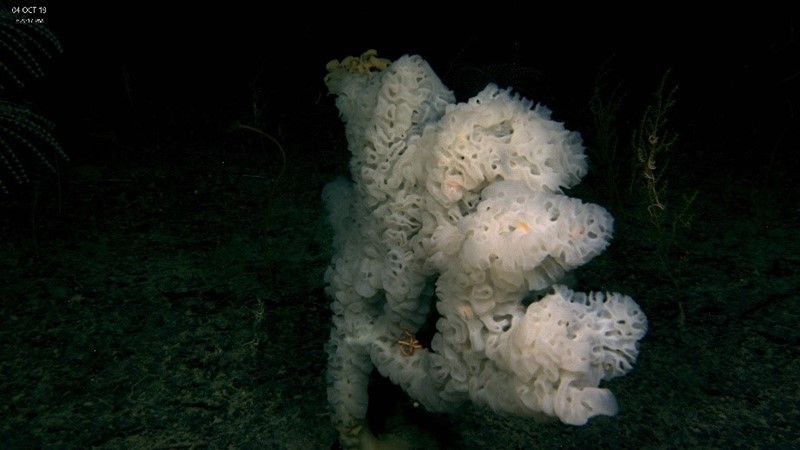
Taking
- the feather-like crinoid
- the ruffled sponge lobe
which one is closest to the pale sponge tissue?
Result: the ruffled sponge lobe

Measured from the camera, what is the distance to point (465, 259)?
5.51 feet

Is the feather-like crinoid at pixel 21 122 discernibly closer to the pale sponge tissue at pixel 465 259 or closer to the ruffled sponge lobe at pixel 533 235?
the pale sponge tissue at pixel 465 259

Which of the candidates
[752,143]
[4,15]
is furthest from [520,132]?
[752,143]

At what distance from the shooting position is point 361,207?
2221 millimetres

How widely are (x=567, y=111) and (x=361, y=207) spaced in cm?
488

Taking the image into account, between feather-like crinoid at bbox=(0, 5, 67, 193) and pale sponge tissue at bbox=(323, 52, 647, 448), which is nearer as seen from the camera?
pale sponge tissue at bbox=(323, 52, 647, 448)

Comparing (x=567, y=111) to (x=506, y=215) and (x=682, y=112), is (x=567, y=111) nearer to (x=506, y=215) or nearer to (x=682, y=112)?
(x=682, y=112)

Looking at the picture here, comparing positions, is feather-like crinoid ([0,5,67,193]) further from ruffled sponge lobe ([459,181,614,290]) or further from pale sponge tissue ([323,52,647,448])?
ruffled sponge lobe ([459,181,614,290])

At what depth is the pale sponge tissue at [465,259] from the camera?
1557 millimetres

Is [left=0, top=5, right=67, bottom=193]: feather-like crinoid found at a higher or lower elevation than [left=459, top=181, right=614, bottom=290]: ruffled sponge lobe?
lower

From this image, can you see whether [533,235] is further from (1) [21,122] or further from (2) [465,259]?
(1) [21,122]

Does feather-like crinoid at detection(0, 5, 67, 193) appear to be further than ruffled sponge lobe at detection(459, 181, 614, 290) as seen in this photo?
Yes

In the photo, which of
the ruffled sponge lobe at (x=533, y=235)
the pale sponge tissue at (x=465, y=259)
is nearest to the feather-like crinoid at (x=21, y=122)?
the pale sponge tissue at (x=465, y=259)

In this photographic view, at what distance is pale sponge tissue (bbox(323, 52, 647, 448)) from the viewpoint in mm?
1557
